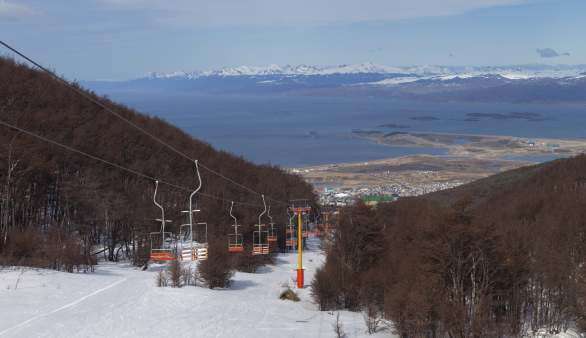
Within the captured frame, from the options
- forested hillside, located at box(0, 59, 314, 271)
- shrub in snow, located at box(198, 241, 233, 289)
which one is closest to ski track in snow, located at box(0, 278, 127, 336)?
shrub in snow, located at box(198, 241, 233, 289)

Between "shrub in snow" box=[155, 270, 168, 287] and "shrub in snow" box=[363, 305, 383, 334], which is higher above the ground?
"shrub in snow" box=[155, 270, 168, 287]

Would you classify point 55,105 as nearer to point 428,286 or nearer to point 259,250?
point 259,250

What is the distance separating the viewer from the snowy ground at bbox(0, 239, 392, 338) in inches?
677

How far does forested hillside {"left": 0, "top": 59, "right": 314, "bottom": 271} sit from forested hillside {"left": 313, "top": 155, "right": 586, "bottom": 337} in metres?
4.99

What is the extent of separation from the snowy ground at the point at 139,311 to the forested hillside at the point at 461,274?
134 centimetres

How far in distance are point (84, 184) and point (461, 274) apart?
22.5m

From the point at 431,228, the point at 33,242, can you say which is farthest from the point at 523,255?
the point at 33,242

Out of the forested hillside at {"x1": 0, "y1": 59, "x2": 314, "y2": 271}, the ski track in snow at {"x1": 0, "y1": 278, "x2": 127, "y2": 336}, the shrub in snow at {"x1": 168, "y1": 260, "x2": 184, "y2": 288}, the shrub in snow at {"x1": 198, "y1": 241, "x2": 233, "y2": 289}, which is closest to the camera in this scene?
the ski track in snow at {"x1": 0, "y1": 278, "x2": 127, "y2": 336}

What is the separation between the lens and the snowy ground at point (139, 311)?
56.4 ft

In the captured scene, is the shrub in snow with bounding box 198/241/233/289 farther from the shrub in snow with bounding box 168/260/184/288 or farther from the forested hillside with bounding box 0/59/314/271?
the shrub in snow with bounding box 168/260/184/288

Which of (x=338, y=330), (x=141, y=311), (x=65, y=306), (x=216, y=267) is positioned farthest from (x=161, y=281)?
(x=338, y=330)

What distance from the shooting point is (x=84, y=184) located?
36.2 metres

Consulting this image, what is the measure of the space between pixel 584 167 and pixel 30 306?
180 feet

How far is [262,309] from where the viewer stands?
2220cm
